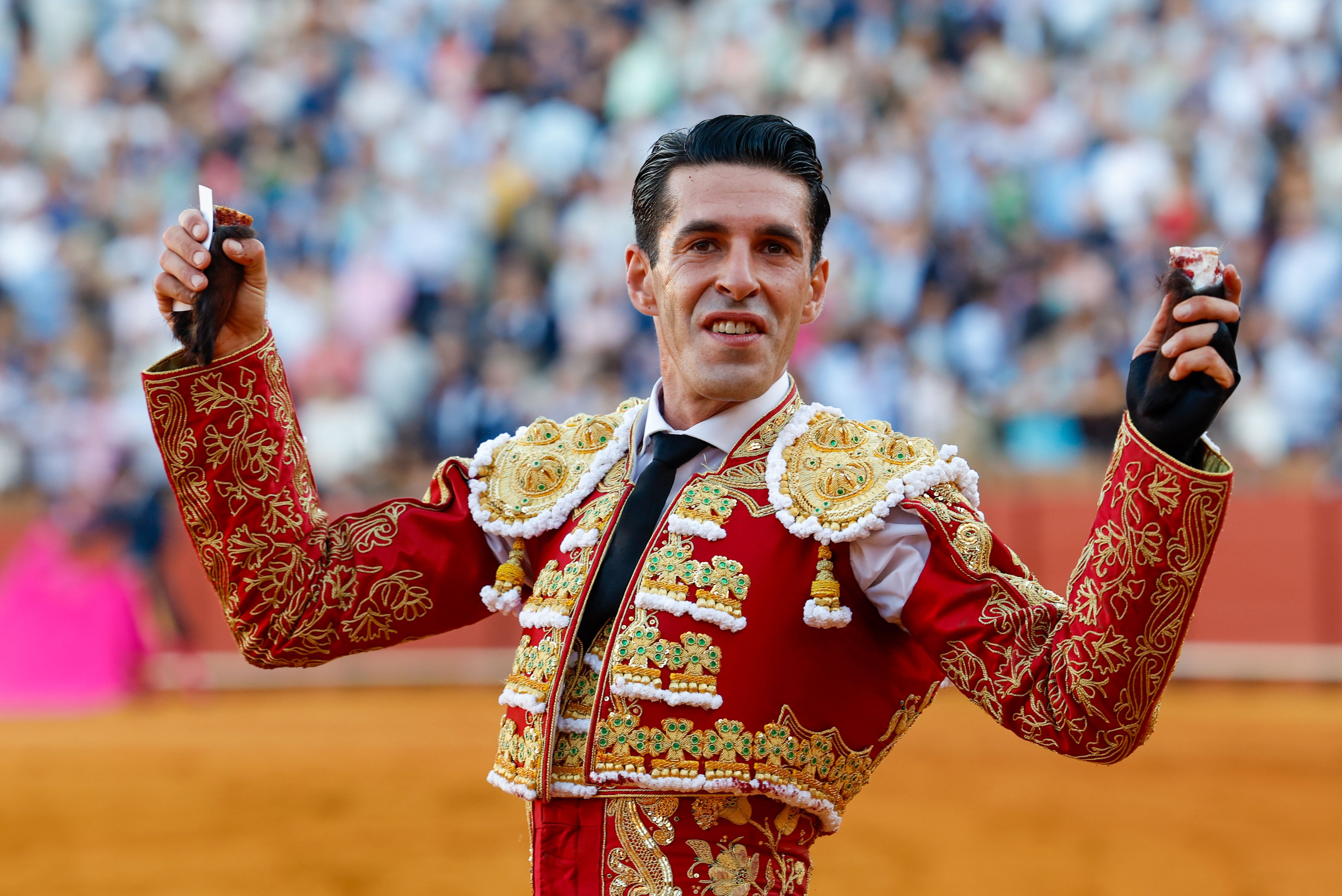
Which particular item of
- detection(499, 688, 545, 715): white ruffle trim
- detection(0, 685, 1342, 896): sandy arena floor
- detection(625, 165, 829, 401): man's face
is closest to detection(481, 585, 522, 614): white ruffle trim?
detection(499, 688, 545, 715): white ruffle trim

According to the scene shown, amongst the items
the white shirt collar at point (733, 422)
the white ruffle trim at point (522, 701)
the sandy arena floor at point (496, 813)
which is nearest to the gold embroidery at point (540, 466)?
the white shirt collar at point (733, 422)

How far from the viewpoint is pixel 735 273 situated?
5.82ft

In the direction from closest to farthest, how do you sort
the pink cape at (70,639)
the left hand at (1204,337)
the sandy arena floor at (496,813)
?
the left hand at (1204,337), the sandy arena floor at (496,813), the pink cape at (70,639)

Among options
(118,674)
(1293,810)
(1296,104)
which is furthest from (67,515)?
(1296,104)

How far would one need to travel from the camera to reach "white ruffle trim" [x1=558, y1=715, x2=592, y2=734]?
1.78 metres

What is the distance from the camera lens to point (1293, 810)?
18.4ft

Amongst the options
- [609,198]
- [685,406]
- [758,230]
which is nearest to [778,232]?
[758,230]

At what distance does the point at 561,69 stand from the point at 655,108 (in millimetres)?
763

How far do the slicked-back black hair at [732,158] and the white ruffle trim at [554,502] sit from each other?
0.82ft

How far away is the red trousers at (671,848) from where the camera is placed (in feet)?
5.60

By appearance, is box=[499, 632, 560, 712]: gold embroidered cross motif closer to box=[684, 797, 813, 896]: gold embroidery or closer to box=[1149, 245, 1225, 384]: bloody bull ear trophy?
box=[684, 797, 813, 896]: gold embroidery

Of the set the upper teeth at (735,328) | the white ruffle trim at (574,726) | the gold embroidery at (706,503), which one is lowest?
the white ruffle trim at (574,726)

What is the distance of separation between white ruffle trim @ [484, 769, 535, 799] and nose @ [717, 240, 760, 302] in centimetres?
60

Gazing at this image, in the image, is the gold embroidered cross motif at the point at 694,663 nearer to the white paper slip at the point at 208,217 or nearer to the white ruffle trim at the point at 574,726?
the white ruffle trim at the point at 574,726
